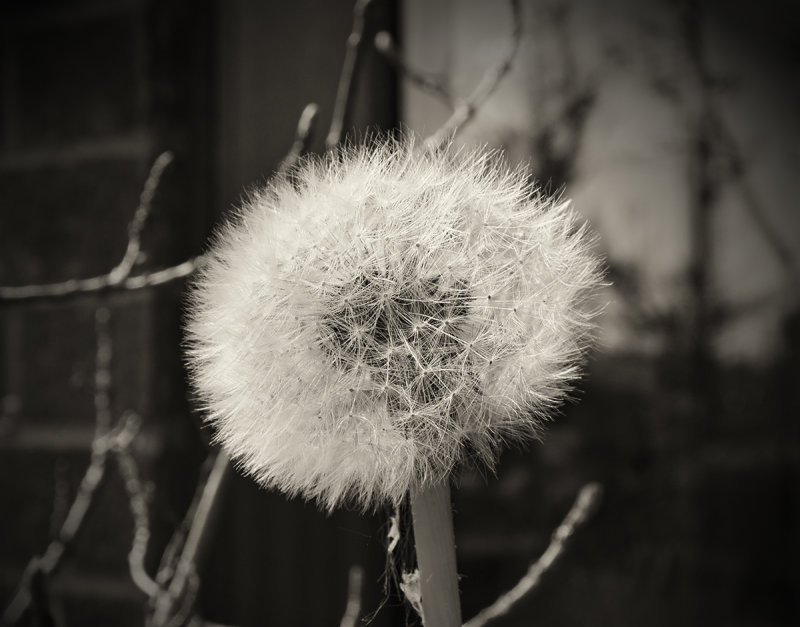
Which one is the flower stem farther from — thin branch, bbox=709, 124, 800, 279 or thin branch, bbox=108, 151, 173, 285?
thin branch, bbox=709, 124, 800, 279

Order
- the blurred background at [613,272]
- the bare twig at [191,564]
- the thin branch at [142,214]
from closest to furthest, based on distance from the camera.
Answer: the thin branch at [142,214] → the bare twig at [191,564] → the blurred background at [613,272]

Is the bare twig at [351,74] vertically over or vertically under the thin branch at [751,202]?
under

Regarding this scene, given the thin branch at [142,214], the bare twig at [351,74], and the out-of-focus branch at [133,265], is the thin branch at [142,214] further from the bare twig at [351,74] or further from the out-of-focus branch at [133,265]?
the bare twig at [351,74]

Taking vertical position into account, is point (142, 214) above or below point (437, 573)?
above

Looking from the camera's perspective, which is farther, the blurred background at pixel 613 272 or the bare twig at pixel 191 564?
the blurred background at pixel 613 272

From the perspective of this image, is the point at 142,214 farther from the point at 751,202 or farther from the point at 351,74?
the point at 751,202

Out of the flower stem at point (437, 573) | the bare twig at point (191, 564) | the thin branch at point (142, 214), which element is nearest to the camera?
the flower stem at point (437, 573)

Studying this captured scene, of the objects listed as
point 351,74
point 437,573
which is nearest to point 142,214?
point 351,74

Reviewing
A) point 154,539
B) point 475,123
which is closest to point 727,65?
point 475,123

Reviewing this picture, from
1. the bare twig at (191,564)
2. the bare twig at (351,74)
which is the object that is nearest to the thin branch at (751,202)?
the bare twig at (351,74)
